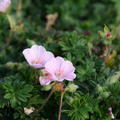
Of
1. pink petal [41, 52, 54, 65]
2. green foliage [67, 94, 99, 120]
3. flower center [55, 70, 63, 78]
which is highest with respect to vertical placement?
pink petal [41, 52, 54, 65]

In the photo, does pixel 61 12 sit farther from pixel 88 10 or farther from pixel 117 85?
pixel 117 85

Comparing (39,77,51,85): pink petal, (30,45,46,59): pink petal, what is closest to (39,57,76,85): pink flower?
(39,77,51,85): pink petal

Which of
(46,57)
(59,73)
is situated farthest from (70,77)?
(46,57)

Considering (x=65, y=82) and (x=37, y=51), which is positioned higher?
(x=37, y=51)

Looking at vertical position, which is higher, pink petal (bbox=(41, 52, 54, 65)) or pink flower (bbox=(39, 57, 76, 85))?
pink petal (bbox=(41, 52, 54, 65))

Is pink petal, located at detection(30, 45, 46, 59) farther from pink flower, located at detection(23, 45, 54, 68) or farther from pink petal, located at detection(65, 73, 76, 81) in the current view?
pink petal, located at detection(65, 73, 76, 81)

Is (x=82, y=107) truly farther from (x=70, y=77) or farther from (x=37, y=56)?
(x=37, y=56)
